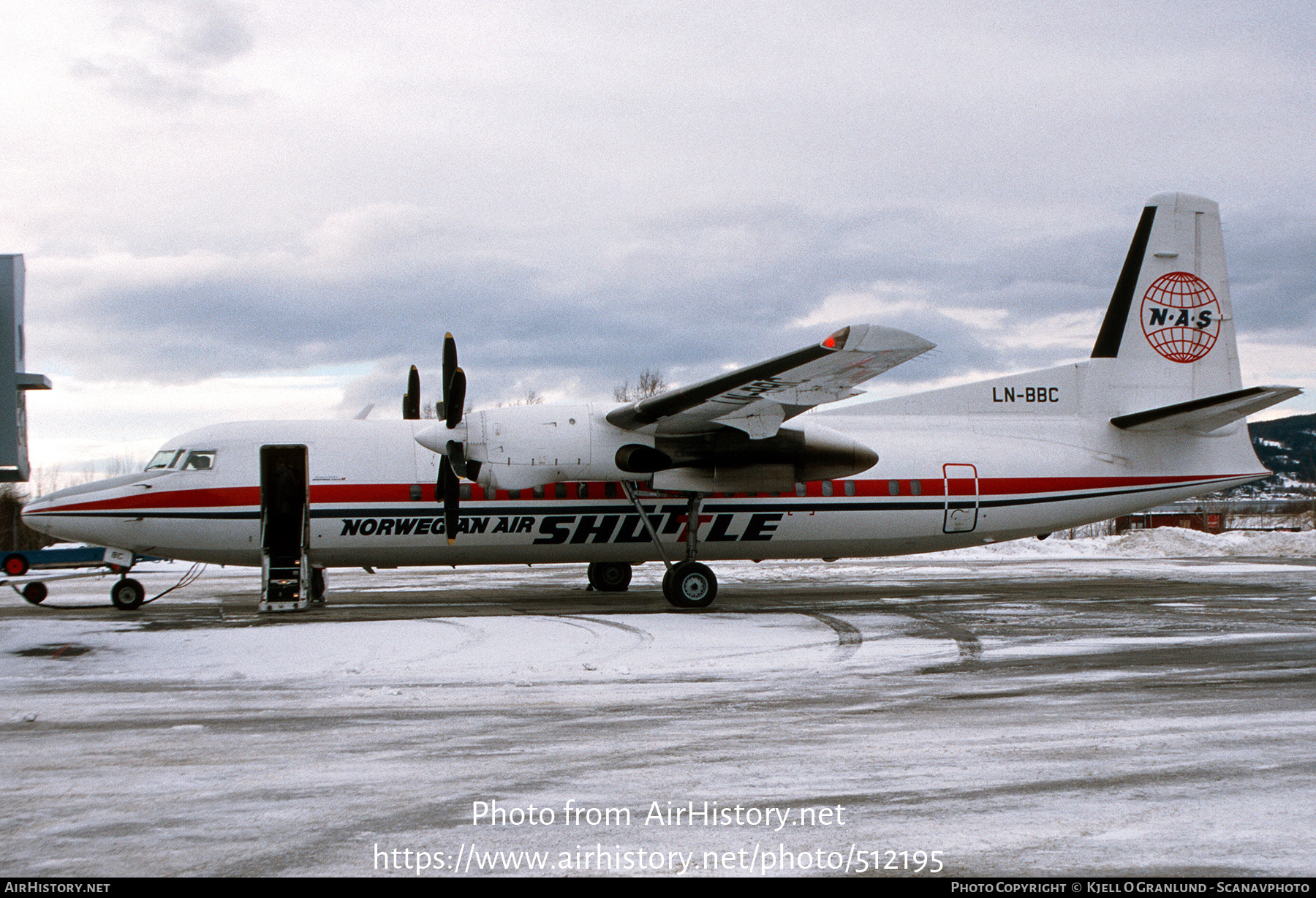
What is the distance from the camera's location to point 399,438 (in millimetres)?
15594

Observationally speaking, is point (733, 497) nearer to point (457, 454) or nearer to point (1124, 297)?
point (457, 454)

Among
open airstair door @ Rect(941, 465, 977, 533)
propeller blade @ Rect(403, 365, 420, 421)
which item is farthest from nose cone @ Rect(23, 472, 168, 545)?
open airstair door @ Rect(941, 465, 977, 533)

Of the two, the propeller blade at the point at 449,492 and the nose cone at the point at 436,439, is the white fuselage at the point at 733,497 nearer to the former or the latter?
the propeller blade at the point at 449,492

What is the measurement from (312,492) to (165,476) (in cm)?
238

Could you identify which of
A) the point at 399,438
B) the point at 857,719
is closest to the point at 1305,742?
the point at 857,719

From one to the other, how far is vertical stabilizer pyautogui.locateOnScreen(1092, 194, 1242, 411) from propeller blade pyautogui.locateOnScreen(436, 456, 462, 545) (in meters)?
12.1

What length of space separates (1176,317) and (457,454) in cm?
1379

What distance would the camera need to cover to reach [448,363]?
1348 cm

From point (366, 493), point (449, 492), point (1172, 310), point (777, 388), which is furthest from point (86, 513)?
point (1172, 310)

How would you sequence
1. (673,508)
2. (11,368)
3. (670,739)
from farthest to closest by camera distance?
(673,508) → (11,368) → (670,739)

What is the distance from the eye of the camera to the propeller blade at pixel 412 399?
15.5 meters

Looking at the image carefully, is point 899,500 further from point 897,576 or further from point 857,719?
point 857,719

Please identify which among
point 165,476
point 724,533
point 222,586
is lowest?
point 222,586

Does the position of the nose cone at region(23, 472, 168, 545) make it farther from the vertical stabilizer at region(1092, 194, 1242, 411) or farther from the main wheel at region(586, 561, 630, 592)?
the vertical stabilizer at region(1092, 194, 1242, 411)
